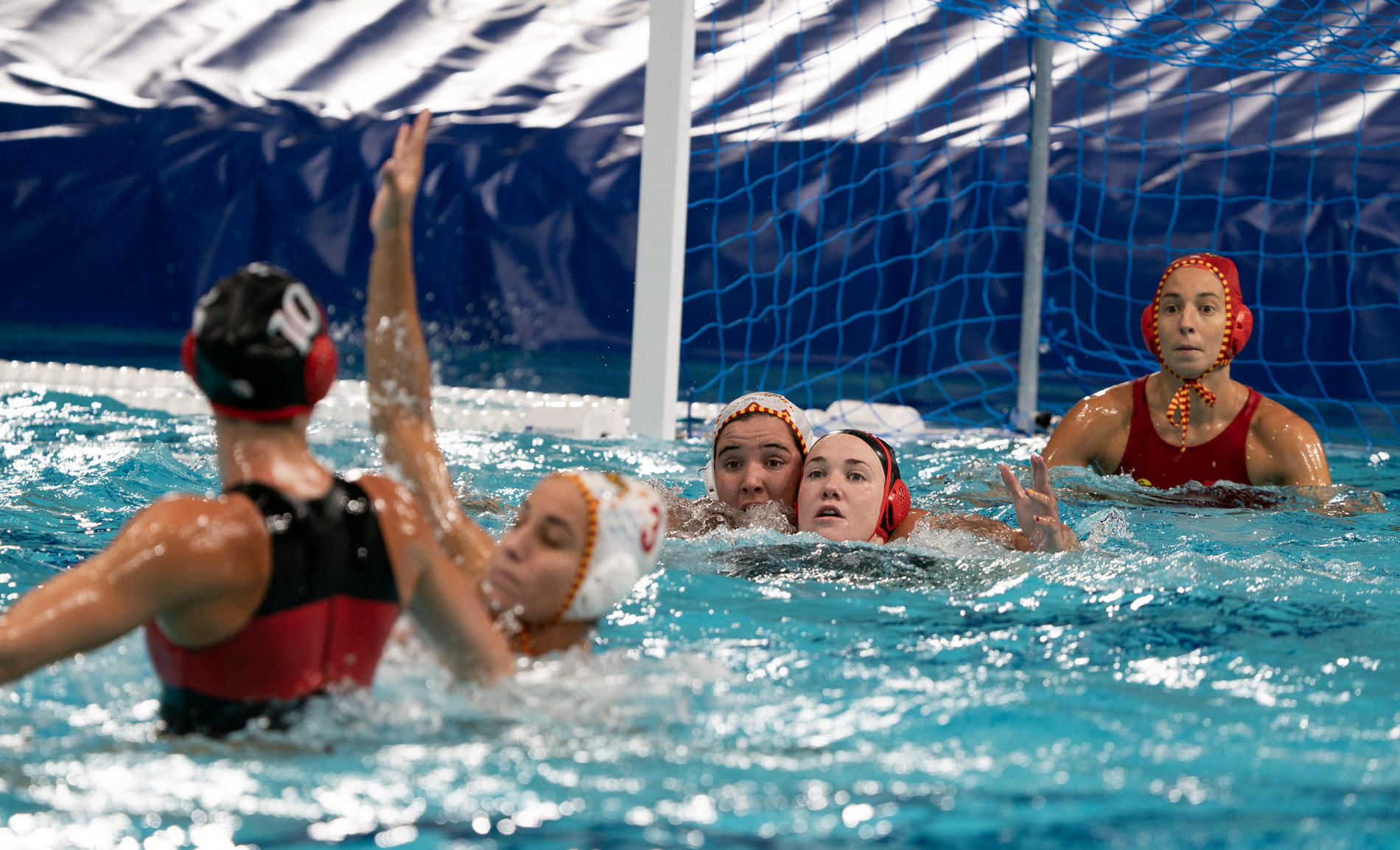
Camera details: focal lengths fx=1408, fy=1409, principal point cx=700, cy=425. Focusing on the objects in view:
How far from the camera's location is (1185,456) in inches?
202

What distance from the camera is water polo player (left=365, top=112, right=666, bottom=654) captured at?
230 centimetres

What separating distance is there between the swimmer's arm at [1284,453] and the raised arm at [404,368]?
3.48m

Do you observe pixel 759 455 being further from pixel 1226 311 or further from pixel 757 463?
pixel 1226 311

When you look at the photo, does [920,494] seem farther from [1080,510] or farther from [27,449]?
[27,449]

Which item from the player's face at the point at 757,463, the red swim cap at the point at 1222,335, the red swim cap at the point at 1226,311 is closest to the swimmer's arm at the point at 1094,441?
the red swim cap at the point at 1222,335

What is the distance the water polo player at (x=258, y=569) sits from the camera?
1735 millimetres

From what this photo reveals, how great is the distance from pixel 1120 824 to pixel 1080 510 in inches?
113

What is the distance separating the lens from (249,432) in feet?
6.31

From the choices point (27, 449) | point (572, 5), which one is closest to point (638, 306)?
point (27, 449)

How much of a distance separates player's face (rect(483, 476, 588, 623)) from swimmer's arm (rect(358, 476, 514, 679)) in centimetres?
15

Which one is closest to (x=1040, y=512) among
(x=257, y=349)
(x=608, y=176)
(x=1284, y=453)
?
(x=1284, y=453)

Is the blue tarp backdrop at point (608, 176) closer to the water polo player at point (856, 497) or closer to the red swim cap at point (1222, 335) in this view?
the red swim cap at point (1222, 335)

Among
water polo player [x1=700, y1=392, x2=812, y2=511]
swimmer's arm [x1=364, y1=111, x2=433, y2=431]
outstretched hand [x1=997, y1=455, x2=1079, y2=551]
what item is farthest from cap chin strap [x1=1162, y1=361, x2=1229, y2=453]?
swimmer's arm [x1=364, y1=111, x2=433, y2=431]

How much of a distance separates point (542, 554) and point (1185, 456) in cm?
346
